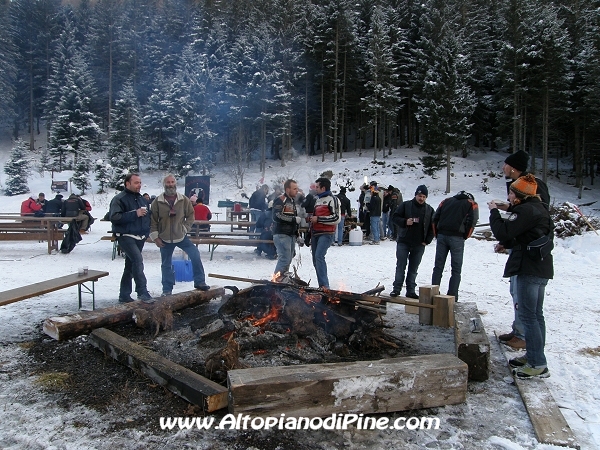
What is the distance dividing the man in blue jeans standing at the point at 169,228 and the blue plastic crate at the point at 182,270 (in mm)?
1375

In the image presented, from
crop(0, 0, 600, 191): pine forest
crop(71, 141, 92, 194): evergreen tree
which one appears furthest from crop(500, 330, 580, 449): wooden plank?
crop(71, 141, 92, 194): evergreen tree

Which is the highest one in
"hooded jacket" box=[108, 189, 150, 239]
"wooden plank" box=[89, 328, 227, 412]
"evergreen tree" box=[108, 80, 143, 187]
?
"evergreen tree" box=[108, 80, 143, 187]

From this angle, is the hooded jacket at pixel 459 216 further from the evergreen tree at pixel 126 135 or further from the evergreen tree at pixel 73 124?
the evergreen tree at pixel 73 124

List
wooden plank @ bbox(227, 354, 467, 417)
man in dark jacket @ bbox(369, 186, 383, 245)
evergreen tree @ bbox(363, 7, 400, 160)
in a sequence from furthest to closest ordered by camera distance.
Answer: evergreen tree @ bbox(363, 7, 400, 160)
man in dark jacket @ bbox(369, 186, 383, 245)
wooden plank @ bbox(227, 354, 467, 417)

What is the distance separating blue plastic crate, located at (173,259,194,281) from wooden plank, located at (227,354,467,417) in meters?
5.14

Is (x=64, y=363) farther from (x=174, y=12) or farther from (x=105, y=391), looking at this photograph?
(x=174, y=12)

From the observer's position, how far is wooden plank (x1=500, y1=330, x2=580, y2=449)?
300 centimetres

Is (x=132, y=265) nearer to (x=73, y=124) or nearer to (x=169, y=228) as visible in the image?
(x=169, y=228)

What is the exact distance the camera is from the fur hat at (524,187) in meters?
4.12

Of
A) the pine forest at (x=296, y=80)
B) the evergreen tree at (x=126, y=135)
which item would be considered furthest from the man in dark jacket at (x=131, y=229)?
the evergreen tree at (x=126, y=135)

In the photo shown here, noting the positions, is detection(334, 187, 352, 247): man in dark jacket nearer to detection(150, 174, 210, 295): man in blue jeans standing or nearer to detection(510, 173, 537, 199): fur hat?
detection(150, 174, 210, 295): man in blue jeans standing

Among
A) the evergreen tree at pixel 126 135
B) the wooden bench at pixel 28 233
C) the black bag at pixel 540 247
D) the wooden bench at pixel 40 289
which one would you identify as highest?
the evergreen tree at pixel 126 135

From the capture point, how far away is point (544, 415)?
10.9 ft

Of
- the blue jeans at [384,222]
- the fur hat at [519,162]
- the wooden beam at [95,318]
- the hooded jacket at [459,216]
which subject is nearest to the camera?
the fur hat at [519,162]
